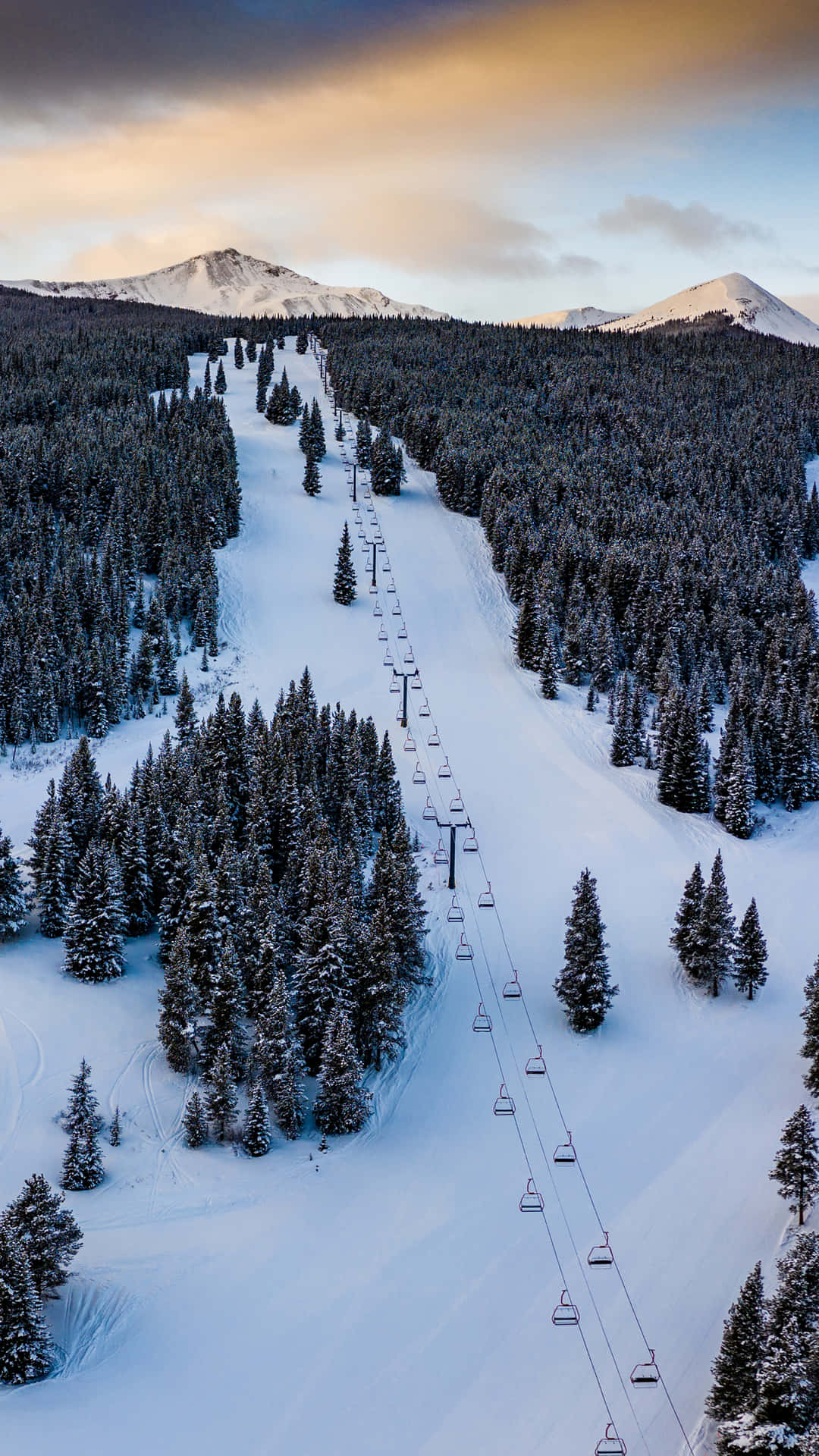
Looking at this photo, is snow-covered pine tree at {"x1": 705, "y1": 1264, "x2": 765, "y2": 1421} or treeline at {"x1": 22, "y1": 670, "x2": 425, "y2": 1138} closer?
snow-covered pine tree at {"x1": 705, "y1": 1264, "x2": 765, "y2": 1421}

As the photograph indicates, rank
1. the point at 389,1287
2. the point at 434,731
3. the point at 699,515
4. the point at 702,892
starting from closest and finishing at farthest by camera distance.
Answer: the point at 389,1287, the point at 702,892, the point at 434,731, the point at 699,515

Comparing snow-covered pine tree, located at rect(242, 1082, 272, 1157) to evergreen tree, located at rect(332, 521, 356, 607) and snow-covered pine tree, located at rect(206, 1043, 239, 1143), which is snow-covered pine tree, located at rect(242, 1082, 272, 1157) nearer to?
snow-covered pine tree, located at rect(206, 1043, 239, 1143)

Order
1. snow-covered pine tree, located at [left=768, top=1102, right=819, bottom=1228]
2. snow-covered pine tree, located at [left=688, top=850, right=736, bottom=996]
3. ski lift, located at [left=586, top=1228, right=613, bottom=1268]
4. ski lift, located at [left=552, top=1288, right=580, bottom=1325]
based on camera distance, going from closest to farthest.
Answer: ski lift, located at [left=552, top=1288, right=580, bottom=1325] < ski lift, located at [left=586, top=1228, right=613, bottom=1268] < snow-covered pine tree, located at [left=768, top=1102, right=819, bottom=1228] < snow-covered pine tree, located at [left=688, top=850, right=736, bottom=996]

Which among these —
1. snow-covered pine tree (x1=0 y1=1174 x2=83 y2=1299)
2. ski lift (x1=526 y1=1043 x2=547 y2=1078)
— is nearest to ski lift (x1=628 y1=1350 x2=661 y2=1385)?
ski lift (x1=526 y1=1043 x2=547 y2=1078)

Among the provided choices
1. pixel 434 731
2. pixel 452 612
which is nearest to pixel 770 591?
pixel 452 612

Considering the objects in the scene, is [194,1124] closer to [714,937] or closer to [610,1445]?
[610,1445]

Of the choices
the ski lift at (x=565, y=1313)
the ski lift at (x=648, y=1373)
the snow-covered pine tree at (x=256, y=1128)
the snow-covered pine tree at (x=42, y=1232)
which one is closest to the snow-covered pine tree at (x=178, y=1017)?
the snow-covered pine tree at (x=256, y=1128)

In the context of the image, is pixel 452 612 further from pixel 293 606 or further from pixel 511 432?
pixel 511 432

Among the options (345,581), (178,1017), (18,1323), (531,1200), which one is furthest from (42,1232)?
(345,581)
